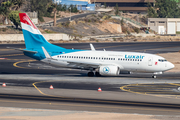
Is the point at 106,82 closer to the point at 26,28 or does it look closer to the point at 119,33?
the point at 26,28

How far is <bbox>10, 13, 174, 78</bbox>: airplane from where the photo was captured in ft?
149

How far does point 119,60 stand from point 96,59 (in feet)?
11.9

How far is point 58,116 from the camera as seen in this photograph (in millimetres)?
24969

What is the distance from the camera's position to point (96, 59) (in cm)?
4722

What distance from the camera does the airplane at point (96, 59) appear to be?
4547 centimetres

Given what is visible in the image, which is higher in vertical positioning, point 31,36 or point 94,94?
Answer: point 31,36

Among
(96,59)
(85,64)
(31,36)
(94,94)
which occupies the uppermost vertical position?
(31,36)

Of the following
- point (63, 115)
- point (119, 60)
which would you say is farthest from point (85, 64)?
point (63, 115)

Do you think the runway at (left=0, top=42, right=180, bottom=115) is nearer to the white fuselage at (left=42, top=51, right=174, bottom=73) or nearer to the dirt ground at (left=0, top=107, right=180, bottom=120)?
the dirt ground at (left=0, top=107, right=180, bottom=120)

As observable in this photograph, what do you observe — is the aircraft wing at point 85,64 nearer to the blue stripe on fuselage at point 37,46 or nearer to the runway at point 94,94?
the runway at point 94,94

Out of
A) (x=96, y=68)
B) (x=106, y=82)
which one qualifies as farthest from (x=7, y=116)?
(x=96, y=68)

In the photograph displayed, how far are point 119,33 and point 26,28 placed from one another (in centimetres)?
13032

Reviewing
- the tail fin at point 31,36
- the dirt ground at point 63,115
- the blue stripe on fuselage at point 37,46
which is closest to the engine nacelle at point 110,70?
the blue stripe on fuselage at point 37,46

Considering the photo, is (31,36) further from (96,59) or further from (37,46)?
(96,59)
